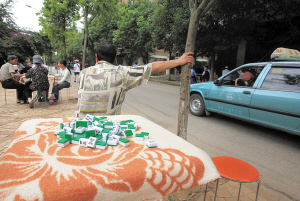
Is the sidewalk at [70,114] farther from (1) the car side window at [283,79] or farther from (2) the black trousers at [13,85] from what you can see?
(1) the car side window at [283,79]

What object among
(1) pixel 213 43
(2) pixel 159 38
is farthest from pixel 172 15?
(1) pixel 213 43

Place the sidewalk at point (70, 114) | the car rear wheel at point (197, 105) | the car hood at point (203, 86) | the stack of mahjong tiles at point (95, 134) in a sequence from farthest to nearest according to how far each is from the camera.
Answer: the car rear wheel at point (197, 105)
the car hood at point (203, 86)
the sidewalk at point (70, 114)
the stack of mahjong tiles at point (95, 134)

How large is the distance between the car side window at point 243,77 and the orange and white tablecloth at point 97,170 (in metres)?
4.01

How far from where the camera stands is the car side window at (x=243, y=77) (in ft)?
15.5

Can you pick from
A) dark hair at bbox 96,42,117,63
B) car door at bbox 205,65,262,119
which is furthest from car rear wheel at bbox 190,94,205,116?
dark hair at bbox 96,42,117,63

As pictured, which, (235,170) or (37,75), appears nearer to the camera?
(235,170)

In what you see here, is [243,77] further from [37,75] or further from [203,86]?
[37,75]

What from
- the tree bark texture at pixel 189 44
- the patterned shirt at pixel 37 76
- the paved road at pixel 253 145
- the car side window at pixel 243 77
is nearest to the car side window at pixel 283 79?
the car side window at pixel 243 77

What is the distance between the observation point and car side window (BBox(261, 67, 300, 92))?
12.8 ft

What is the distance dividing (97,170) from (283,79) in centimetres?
439

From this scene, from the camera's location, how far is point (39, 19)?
43.3 ft

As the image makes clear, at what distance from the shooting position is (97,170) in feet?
3.70

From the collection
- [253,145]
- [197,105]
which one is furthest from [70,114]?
[253,145]

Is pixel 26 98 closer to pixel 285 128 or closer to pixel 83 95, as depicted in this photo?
pixel 83 95
